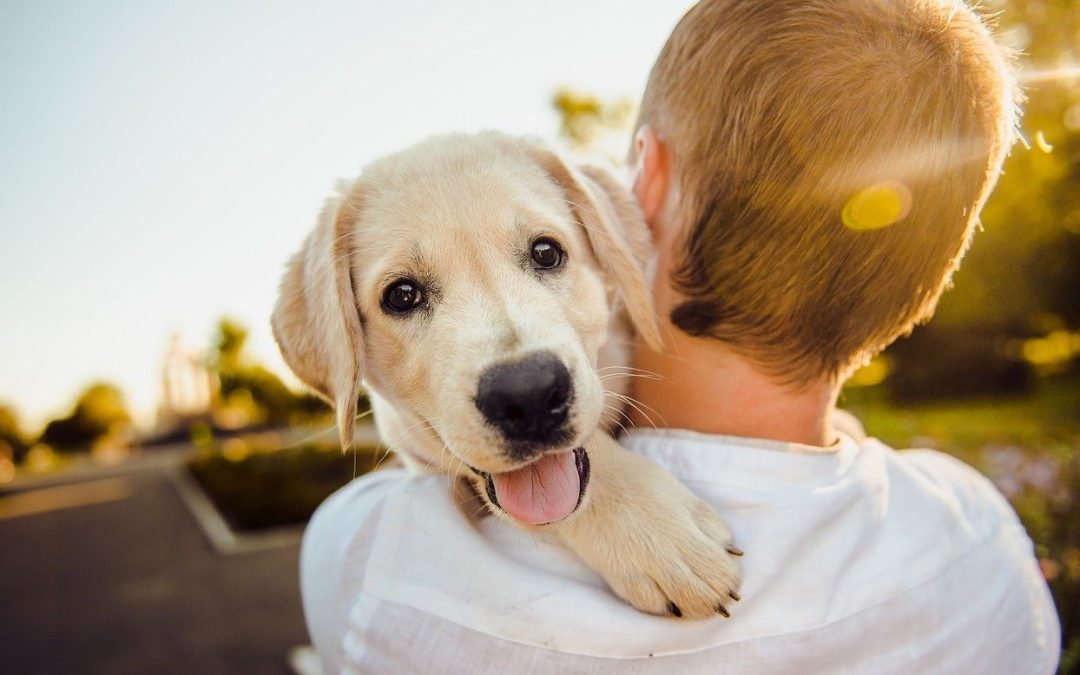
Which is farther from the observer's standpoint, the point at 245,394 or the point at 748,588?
the point at 245,394

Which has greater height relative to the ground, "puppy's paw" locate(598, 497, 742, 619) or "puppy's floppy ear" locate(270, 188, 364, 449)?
"puppy's floppy ear" locate(270, 188, 364, 449)

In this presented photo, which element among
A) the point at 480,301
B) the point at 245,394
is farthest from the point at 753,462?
the point at 245,394

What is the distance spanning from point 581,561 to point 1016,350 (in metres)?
21.8

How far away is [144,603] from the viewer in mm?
11391

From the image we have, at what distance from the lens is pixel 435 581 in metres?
1.90

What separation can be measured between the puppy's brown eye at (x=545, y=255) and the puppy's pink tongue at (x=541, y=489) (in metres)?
0.75

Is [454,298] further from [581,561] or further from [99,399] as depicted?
[99,399]

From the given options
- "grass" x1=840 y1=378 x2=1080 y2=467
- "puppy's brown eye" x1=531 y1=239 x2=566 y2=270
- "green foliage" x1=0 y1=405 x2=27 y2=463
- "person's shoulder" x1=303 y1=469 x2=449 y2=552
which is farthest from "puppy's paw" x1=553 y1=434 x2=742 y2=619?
"green foliage" x1=0 y1=405 x2=27 y2=463

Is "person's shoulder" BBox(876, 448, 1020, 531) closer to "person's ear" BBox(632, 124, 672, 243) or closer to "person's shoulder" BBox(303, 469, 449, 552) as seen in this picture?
"person's ear" BBox(632, 124, 672, 243)

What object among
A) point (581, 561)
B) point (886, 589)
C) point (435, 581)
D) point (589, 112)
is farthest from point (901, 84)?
point (589, 112)

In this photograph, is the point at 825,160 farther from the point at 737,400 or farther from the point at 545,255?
the point at 545,255

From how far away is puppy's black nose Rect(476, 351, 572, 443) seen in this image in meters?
2.11

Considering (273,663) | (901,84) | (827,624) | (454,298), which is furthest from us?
(273,663)

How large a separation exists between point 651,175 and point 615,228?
0.24 meters
